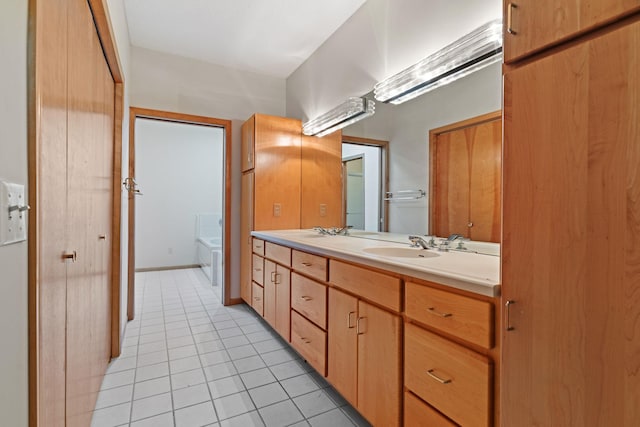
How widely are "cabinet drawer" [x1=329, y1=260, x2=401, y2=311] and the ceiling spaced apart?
2.03 m

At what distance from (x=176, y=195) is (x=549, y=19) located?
18.6ft

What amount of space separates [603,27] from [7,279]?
4.27 ft

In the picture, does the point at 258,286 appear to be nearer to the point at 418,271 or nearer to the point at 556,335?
the point at 418,271

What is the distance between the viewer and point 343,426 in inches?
59.2

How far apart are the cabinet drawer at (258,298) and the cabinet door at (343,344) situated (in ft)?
3.82

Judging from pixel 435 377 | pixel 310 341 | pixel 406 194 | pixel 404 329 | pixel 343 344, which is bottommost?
pixel 310 341

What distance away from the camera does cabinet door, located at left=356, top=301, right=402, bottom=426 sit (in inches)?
48.6

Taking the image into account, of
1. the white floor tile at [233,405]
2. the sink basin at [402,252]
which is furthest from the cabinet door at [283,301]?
the sink basin at [402,252]

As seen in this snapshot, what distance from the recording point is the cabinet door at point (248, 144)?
3049 millimetres

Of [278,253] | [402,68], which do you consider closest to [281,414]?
[278,253]

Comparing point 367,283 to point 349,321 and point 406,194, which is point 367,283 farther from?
point 406,194

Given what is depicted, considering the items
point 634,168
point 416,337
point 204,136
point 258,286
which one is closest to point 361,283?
point 416,337

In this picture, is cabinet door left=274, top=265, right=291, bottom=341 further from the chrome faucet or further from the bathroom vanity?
the chrome faucet

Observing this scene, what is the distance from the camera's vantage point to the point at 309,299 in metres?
1.91
